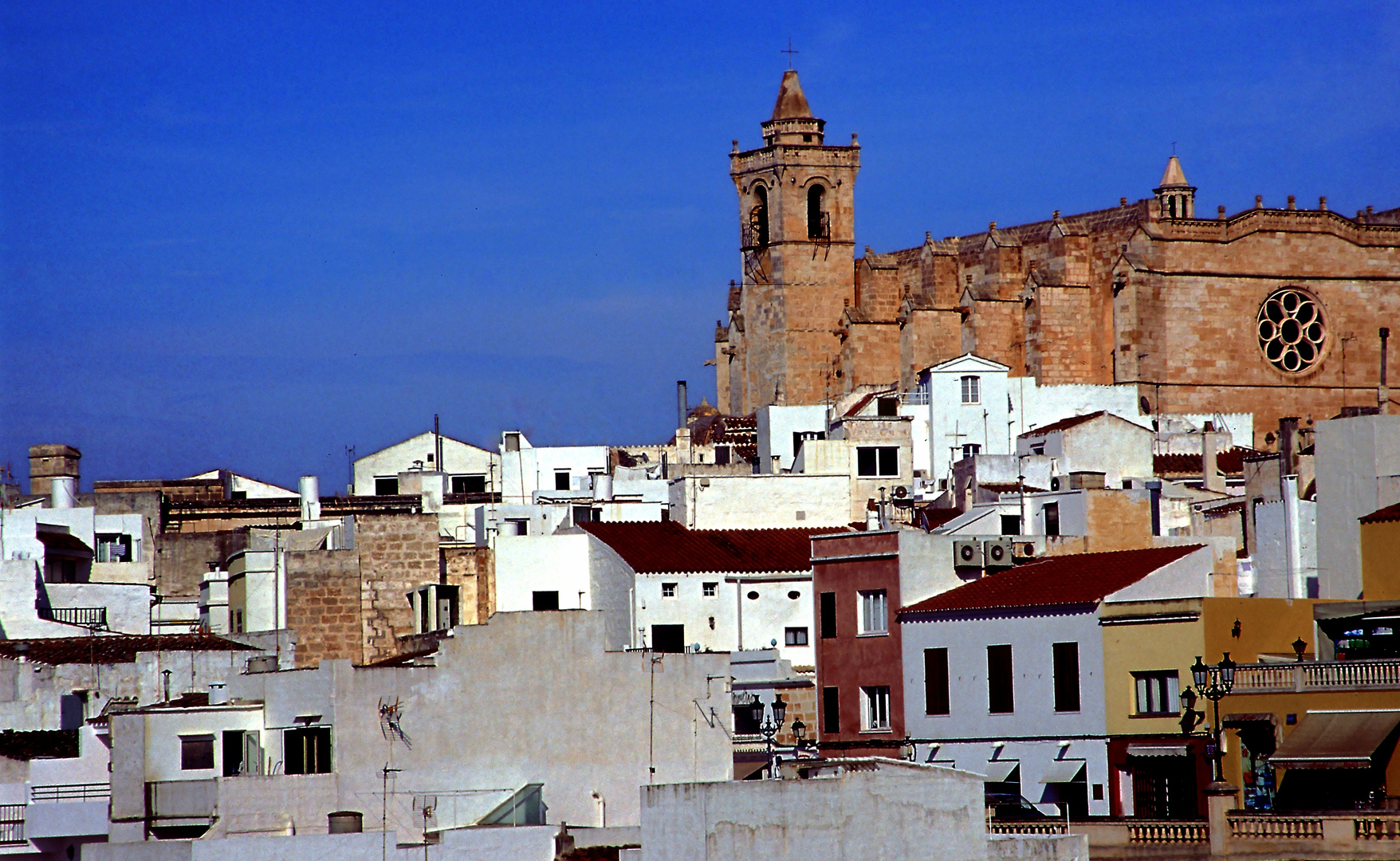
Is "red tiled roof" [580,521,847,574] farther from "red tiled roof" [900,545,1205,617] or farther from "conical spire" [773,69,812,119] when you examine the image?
"conical spire" [773,69,812,119]

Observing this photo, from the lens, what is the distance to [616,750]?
3578cm

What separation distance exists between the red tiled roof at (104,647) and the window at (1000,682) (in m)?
13.1

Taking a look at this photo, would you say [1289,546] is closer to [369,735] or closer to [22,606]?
[369,735]

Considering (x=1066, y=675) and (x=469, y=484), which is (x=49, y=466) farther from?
(x=1066, y=675)

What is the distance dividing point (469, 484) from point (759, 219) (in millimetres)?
16187

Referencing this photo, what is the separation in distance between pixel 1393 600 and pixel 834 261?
44.1 metres

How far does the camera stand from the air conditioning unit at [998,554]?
136ft

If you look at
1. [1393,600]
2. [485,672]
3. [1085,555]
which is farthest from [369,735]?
[1393,600]

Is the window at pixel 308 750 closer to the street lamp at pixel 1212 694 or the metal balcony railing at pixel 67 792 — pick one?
the metal balcony railing at pixel 67 792

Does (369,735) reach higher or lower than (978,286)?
lower

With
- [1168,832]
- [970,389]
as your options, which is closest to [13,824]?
[1168,832]

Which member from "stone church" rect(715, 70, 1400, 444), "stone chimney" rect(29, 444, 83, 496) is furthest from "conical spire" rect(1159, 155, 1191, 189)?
"stone chimney" rect(29, 444, 83, 496)

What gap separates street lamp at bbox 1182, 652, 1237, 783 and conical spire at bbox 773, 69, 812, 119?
4828 centimetres

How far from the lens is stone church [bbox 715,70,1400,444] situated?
248ft
